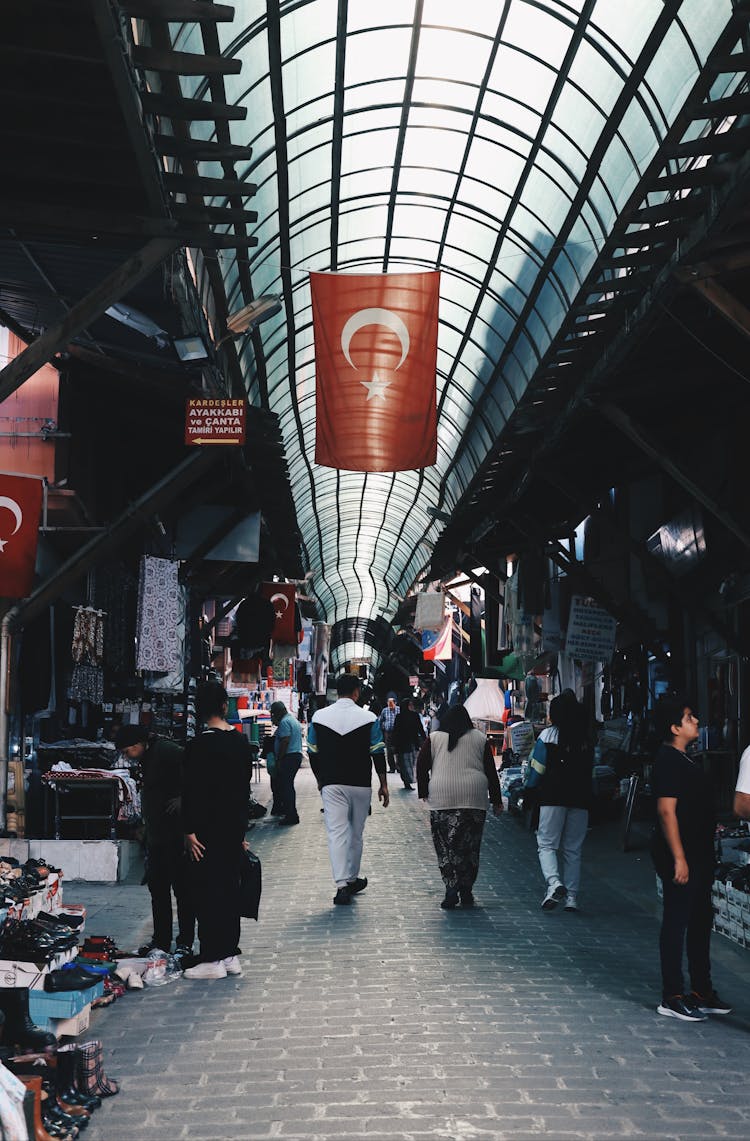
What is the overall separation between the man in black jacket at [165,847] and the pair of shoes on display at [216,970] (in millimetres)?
350

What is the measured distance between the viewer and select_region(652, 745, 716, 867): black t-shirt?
21.4ft

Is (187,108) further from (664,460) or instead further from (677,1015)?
(664,460)

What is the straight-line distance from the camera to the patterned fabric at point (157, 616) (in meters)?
14.6

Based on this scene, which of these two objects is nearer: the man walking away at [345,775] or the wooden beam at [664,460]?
the man walking away at [345,775]

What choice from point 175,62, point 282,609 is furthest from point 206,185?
point 282,609

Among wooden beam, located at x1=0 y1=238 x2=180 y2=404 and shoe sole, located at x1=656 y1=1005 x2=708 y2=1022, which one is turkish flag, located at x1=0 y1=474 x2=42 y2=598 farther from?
shoe sole, located at x1=656 y1=1005 x2=708 y2=1022

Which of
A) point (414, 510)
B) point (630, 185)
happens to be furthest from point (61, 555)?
point (414, 510)

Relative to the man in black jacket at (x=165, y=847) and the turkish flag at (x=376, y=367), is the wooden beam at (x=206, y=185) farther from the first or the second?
the turkish flag at (x=376, y=367)

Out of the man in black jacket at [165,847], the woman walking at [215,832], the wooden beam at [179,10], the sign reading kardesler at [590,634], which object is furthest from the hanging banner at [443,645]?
the wooden beam at [179,10]

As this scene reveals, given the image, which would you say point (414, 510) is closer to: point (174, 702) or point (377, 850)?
point (174, 702)

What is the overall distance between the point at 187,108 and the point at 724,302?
393 cm

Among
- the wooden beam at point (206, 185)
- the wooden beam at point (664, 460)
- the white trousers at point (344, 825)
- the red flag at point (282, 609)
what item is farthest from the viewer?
the red flag at point (282, 609)

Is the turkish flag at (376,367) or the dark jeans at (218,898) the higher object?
the turkish flag at (376,367)

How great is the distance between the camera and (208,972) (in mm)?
7352
